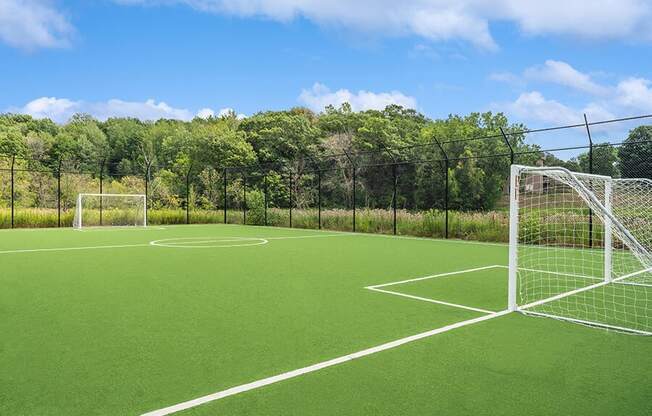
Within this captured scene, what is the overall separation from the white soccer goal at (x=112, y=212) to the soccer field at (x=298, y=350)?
45.1 ft

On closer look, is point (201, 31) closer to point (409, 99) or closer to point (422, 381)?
point (422, 381)

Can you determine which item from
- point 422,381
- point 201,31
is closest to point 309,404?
point 422,381

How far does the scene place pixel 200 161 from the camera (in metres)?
35.4

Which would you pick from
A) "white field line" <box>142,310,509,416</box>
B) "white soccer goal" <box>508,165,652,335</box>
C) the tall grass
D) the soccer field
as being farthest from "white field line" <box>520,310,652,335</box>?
the tall grass

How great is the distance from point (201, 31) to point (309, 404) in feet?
65.5

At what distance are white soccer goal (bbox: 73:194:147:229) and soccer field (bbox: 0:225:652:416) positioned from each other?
13.8 meters

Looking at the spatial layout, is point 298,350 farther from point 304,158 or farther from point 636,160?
point 304,158

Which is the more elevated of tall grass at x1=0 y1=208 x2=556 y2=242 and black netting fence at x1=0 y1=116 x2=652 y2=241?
black netting fence at x1=0 y1=116 x2=652 y2=241

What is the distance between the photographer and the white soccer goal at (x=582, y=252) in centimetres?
479

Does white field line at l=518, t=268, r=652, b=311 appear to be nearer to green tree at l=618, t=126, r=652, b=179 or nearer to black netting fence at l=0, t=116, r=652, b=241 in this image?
black netting fence at l=0, t=116, r=652, b=241

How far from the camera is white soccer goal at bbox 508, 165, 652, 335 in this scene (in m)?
4.79

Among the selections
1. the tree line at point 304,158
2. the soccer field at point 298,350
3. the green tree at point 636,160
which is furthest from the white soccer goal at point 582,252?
the green tree at point 636,160

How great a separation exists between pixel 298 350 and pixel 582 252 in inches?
348

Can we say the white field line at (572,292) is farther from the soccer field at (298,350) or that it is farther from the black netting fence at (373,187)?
the black netting fence at (373,187)
